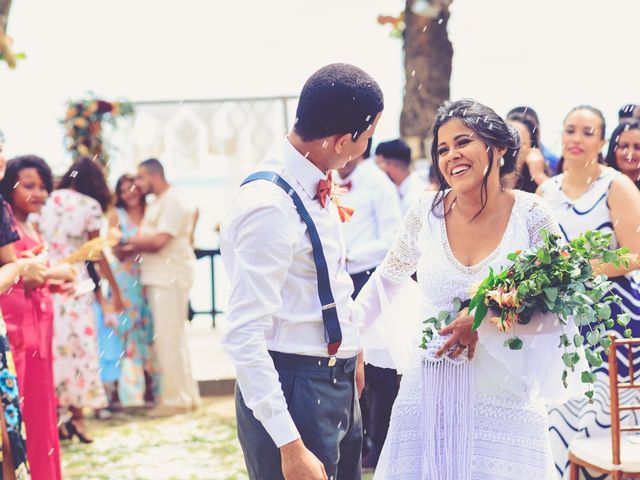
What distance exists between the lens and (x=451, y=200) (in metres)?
3.77

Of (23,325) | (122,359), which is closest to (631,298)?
(23,325)

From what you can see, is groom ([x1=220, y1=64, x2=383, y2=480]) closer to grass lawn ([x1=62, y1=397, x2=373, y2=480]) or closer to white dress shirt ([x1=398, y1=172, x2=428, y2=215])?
grass lawn ([x1=62, y1=397, x2=373, y2=480])

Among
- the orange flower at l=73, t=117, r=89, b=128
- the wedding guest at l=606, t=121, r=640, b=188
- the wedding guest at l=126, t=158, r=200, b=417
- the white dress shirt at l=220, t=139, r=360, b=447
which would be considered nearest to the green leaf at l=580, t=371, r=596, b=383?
the white dress shirt at l=220, t=139, r=360, b=447

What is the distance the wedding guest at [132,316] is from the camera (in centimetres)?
839

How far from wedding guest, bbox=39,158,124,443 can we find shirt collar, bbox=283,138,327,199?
4.80 m

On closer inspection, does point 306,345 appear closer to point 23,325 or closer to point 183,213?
point 23,325

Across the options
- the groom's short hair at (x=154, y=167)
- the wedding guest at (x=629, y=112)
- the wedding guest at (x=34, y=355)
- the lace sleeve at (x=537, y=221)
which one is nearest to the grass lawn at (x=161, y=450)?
the wedding guest at (x=34, y=355)

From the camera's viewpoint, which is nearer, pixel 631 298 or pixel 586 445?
pixel 586 445

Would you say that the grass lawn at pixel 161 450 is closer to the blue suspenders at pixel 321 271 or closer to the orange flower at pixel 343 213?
the orange flower at pixel 343 213

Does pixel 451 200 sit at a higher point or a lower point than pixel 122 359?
higher

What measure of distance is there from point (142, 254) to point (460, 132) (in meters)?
5.25

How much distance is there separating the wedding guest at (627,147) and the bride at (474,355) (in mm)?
2256

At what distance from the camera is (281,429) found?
2.59 m

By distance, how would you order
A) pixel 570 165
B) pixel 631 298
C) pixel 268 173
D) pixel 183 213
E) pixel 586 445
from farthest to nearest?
pixel 183 213
pixel 570 165
pixel 631 298
pixel 586 445
pixel 268 173
